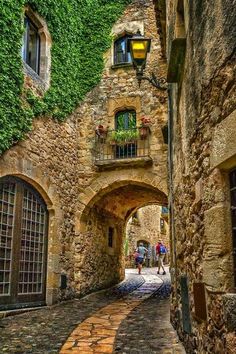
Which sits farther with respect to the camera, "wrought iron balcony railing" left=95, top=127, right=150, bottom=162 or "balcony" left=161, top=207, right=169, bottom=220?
"balcony" left=161, top=207, right=169, bottom=220

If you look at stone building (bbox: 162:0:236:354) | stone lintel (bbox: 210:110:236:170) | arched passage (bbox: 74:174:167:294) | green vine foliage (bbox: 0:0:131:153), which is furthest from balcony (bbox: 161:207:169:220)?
stone lintel (bbox: 210:110:236:170)

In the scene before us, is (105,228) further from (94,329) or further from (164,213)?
(164,213)

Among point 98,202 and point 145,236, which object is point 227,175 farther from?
point 145,236

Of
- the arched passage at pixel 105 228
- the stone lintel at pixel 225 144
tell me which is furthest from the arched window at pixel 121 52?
the stone lintel at pixel 225 144

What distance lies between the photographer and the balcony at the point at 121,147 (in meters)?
9.89

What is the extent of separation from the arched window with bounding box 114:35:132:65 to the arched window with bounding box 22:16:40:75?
2.90 meters

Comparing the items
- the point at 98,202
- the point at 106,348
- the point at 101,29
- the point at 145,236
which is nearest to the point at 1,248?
the point at 106,348

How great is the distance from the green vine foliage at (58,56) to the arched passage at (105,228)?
8.26ft

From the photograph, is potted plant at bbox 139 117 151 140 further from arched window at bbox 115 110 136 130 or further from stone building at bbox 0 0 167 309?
arched window at bbox 115 110 136 130

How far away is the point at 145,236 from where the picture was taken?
23.6 meters

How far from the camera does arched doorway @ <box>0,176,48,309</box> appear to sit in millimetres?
6949

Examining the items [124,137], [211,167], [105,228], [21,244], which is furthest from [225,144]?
[105,228]

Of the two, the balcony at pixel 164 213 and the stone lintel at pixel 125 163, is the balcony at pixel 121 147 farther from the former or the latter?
the balcony at pixel 164 213

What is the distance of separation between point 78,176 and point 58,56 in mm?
3076
